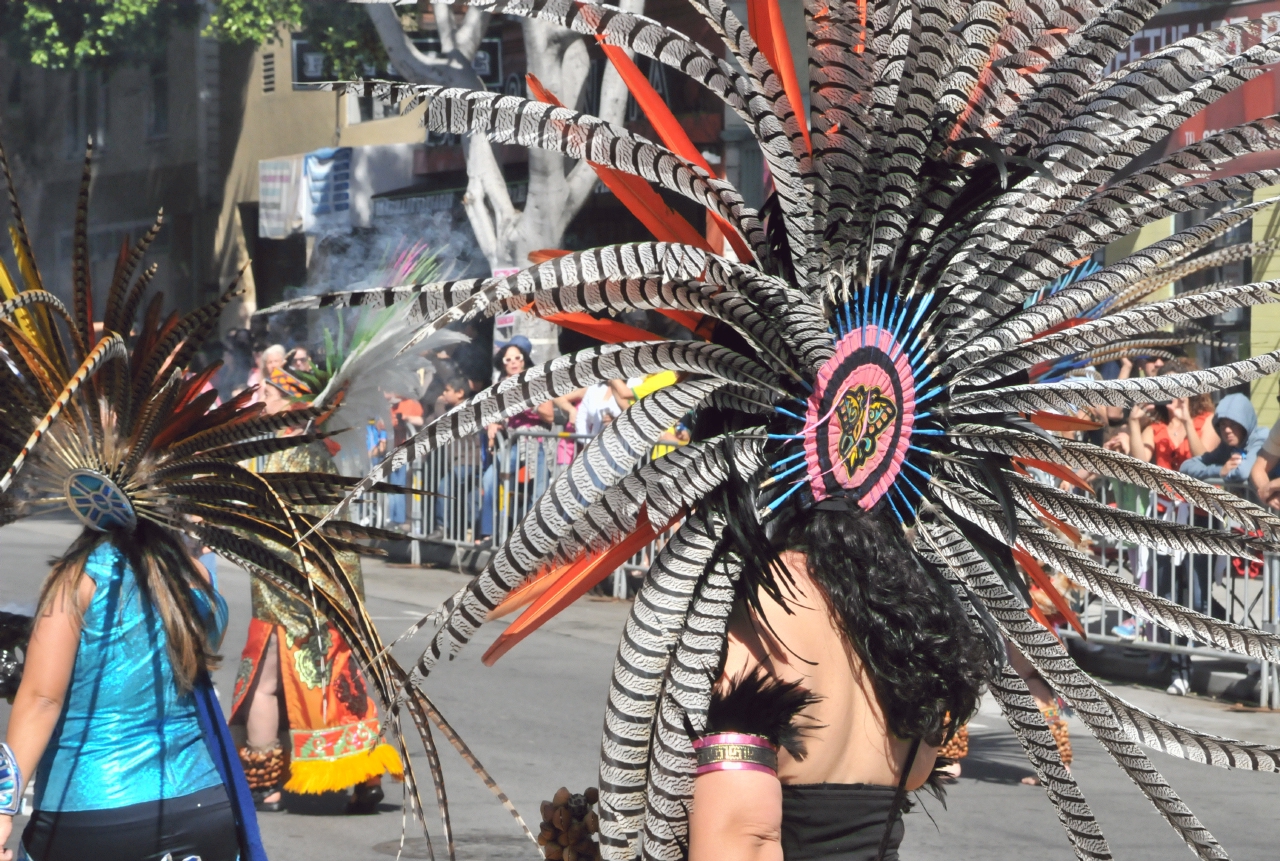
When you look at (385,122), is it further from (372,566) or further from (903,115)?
(903,115)

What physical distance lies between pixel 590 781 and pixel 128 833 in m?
3.61

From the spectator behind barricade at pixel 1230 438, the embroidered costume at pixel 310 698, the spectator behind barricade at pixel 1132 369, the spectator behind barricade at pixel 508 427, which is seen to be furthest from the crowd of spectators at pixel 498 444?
the embroidered costume at pixel 310 698

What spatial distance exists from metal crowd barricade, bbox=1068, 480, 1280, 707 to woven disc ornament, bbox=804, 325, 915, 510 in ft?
21.0

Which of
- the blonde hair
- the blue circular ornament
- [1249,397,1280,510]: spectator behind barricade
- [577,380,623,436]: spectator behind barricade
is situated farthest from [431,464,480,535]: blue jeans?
the blue circular ornament

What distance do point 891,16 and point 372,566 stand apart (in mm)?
12634

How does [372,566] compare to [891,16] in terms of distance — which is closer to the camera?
[891,16]

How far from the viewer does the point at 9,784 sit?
3033mm

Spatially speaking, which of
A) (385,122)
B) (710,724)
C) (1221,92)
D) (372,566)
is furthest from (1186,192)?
(385,122)

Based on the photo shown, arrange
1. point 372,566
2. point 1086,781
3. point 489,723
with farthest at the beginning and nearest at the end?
1. point 372,566
2. point 489,723
3. point 1086,781

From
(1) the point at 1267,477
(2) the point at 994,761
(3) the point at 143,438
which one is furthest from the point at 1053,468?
(1) the point at 1267,477

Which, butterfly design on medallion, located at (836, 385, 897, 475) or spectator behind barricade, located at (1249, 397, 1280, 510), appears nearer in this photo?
butterfly design on medallion, located at (836, 385, 897, 475)

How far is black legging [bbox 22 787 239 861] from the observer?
321 cm

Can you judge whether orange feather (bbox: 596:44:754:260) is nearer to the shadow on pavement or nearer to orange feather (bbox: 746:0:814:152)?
orange feather (bbox: 746:0:814:152)

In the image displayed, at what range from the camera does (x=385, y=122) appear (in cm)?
2456
